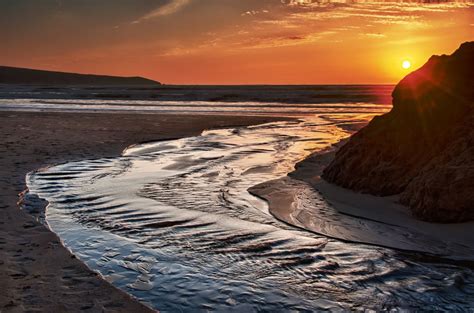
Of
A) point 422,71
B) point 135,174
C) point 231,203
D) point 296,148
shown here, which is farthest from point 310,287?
point 296,148

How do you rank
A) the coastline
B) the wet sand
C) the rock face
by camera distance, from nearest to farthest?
the wet sand → the coastline → the rock face

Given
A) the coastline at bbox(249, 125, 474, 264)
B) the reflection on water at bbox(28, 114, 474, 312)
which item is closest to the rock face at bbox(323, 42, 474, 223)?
the coastline at bbox(249, 125, 474, 264)

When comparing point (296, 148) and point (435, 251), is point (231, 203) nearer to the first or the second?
point (435, 251)

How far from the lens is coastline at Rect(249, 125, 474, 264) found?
4957mm

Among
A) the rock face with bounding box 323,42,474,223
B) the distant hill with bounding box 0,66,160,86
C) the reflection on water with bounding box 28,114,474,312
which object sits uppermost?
the distant hill with bounding box 0,66,160,86

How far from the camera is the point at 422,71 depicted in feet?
25.5

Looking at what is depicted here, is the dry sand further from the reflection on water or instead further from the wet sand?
the wet sand

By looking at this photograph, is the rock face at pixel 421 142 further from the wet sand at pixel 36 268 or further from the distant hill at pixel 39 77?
the distant hill at pixel 39 77

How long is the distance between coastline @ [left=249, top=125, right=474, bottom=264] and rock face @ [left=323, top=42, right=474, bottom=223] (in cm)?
23

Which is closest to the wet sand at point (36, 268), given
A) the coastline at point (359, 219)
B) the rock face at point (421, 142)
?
the coastline at point (359, 219)

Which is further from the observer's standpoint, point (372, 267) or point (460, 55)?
point (460, 55)

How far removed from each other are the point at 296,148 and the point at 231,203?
19.4 feet

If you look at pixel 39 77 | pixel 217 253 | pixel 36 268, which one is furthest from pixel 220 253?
pixel 39 77

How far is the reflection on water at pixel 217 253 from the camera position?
375 centimetres
